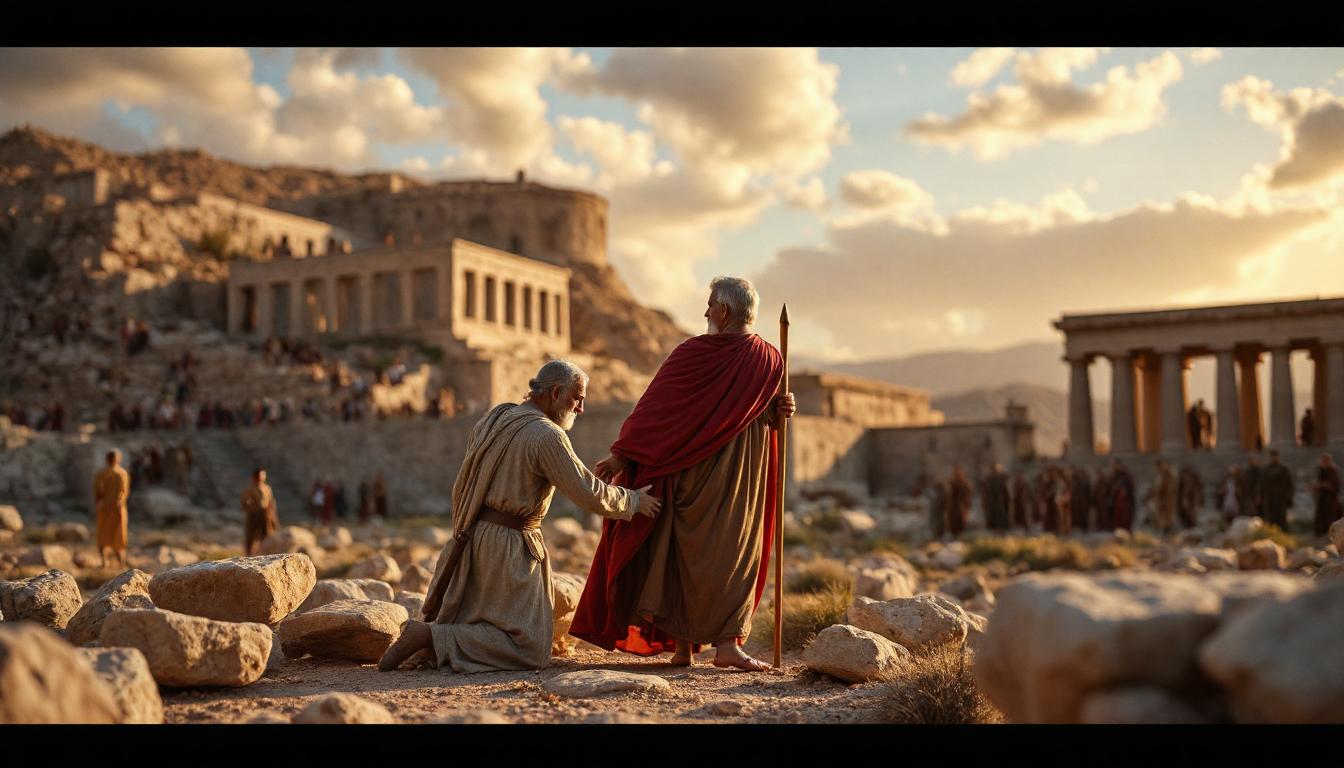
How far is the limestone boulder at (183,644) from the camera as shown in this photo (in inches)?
218

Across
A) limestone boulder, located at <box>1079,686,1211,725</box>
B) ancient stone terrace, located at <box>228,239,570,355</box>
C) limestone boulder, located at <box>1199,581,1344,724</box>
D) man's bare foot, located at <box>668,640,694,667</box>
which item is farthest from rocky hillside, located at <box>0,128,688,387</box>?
limestone boulder, located at <box>1199,581,1344,724</box>

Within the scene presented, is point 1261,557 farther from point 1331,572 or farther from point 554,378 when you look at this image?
point 554,378

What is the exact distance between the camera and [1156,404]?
1574 inches

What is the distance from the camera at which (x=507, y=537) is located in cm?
682

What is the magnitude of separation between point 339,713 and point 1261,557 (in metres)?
12.2

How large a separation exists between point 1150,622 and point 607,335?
228 feet

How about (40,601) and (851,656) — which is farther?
(40,601)

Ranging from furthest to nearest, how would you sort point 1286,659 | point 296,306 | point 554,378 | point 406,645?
1. point 296,306
2. point 554,378
3. point 406,645
4. point 1286,659

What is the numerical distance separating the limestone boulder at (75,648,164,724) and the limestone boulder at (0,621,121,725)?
0.81 metres

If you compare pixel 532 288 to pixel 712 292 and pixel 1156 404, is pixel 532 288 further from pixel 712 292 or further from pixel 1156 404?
pixel 712 292

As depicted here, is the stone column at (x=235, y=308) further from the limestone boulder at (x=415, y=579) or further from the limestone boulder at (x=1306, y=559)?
the limestone boulder at (x=1306, y=559)

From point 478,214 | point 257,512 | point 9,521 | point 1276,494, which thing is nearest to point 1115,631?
point 257,512

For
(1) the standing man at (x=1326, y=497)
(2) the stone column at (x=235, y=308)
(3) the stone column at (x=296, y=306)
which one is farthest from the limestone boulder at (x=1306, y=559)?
Answer: (2) the stone column at (x=235, y=308)
